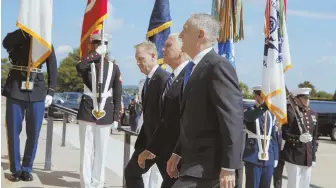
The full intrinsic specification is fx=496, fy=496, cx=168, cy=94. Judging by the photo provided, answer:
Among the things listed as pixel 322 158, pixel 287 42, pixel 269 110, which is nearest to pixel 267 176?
pixel 269 110

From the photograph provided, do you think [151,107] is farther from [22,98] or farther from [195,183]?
[22,98]

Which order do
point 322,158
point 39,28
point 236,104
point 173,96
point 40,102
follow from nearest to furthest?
point 236,104
point 173,96
point 39,28
point 40,102
point 322,158

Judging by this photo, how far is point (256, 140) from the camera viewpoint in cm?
606

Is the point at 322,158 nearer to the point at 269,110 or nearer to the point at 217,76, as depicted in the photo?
the point at 269,110

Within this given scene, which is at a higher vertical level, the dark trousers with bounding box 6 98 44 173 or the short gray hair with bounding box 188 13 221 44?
the short gray hair with bounding box 188 13 221 44

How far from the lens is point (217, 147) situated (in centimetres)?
309

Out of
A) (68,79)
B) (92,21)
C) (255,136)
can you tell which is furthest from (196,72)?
(68,79)

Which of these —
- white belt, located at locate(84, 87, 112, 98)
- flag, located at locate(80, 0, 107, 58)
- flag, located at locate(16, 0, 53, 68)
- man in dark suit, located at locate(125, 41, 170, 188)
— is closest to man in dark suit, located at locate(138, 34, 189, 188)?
man in dark suit, located at locate(125, 41, 170, 188)

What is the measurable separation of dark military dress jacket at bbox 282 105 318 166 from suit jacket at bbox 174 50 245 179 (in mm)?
3547

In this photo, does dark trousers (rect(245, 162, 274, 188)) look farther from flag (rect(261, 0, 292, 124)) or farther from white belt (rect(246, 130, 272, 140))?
flag (rect(261, 0, 292, 124))

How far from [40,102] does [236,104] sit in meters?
3.94

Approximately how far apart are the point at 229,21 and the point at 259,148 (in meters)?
1.86

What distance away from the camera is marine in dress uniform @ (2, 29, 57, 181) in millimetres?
6148

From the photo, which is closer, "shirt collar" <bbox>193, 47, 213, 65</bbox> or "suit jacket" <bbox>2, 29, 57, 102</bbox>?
"shirt collar" <bbox>193, 47, 213, 65</bbox>
